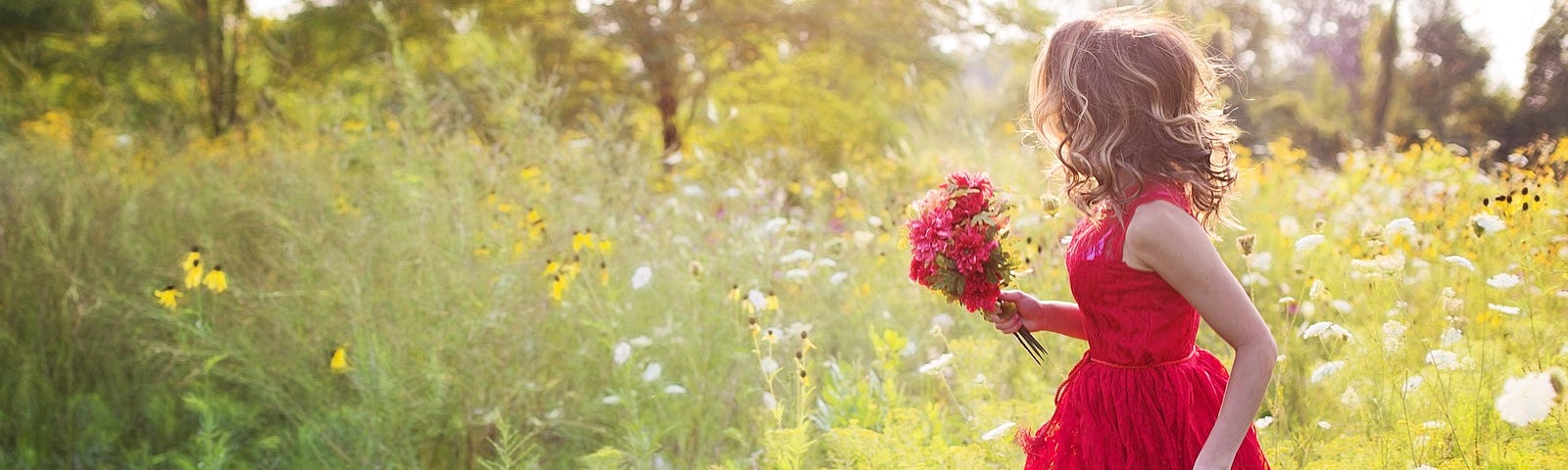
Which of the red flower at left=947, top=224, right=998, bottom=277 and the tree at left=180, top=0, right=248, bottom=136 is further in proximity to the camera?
the tree at left=180, top=0, right=248, bottom=136

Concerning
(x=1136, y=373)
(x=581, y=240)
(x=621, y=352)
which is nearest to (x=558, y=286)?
(x=581, y=240)

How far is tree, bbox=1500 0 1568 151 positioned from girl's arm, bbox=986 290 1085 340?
3.25 m

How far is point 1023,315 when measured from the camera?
1.75 meters

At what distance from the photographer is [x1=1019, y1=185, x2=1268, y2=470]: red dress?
1.45 m

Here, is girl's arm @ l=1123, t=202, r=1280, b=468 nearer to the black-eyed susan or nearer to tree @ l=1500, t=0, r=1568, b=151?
the black-eyed susan

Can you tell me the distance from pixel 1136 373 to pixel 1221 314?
0.81ft

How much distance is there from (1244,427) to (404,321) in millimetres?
2682

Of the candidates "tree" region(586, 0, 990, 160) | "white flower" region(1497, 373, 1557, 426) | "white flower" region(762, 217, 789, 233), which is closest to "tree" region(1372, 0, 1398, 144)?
"tree" region(586, 0, 990, 160)

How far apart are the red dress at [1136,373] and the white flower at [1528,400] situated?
422mm

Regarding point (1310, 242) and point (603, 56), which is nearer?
point (1310, 242)

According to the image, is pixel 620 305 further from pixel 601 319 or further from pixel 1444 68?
pixel 1444 68

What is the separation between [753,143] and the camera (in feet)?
27.8

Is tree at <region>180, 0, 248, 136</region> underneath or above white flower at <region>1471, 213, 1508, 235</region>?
underneath

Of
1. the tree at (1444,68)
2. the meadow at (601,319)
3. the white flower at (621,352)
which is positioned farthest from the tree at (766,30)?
the tree at (1444,68)
